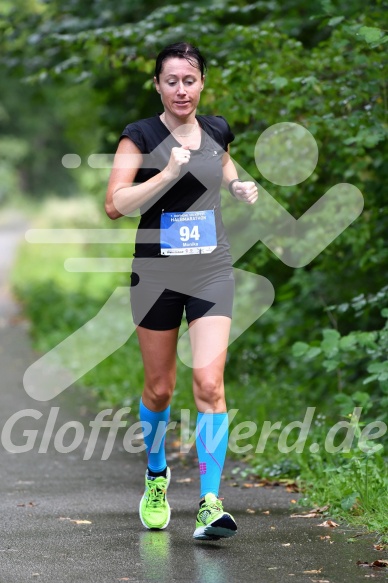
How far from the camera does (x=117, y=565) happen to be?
441 centimetres

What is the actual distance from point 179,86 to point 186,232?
64cm

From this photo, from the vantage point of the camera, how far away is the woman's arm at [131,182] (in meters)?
4.55

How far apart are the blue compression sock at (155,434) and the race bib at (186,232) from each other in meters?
0.84

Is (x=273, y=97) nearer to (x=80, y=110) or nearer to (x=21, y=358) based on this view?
(x=21, y=358)

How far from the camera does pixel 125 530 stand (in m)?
5.15

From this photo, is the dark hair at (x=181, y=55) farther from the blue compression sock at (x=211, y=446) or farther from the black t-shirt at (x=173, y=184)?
the blue compression sock at (x=211, y=446)

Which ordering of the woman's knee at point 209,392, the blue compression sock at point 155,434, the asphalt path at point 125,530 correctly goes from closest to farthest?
the asphalt path at point 125,530, the woman's knee at point 209,392, the blue compression sock at point 155,434

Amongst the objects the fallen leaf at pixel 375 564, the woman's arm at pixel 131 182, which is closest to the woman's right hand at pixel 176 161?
the woman's arm at pixel 131 182

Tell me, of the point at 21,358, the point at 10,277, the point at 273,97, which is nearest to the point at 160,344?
the point at 273,97

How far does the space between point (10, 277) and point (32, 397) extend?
15.1 m

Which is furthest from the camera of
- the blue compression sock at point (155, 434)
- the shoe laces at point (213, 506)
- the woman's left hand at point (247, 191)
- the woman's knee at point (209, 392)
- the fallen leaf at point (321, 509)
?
the fallen leaf at point (321, 509)

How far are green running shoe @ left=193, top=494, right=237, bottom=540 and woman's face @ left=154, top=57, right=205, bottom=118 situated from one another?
5.55 ft

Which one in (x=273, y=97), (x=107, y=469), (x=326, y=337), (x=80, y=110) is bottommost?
(x=107, y=469)

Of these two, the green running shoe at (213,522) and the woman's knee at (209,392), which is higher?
the woman's knee at (209,392)
